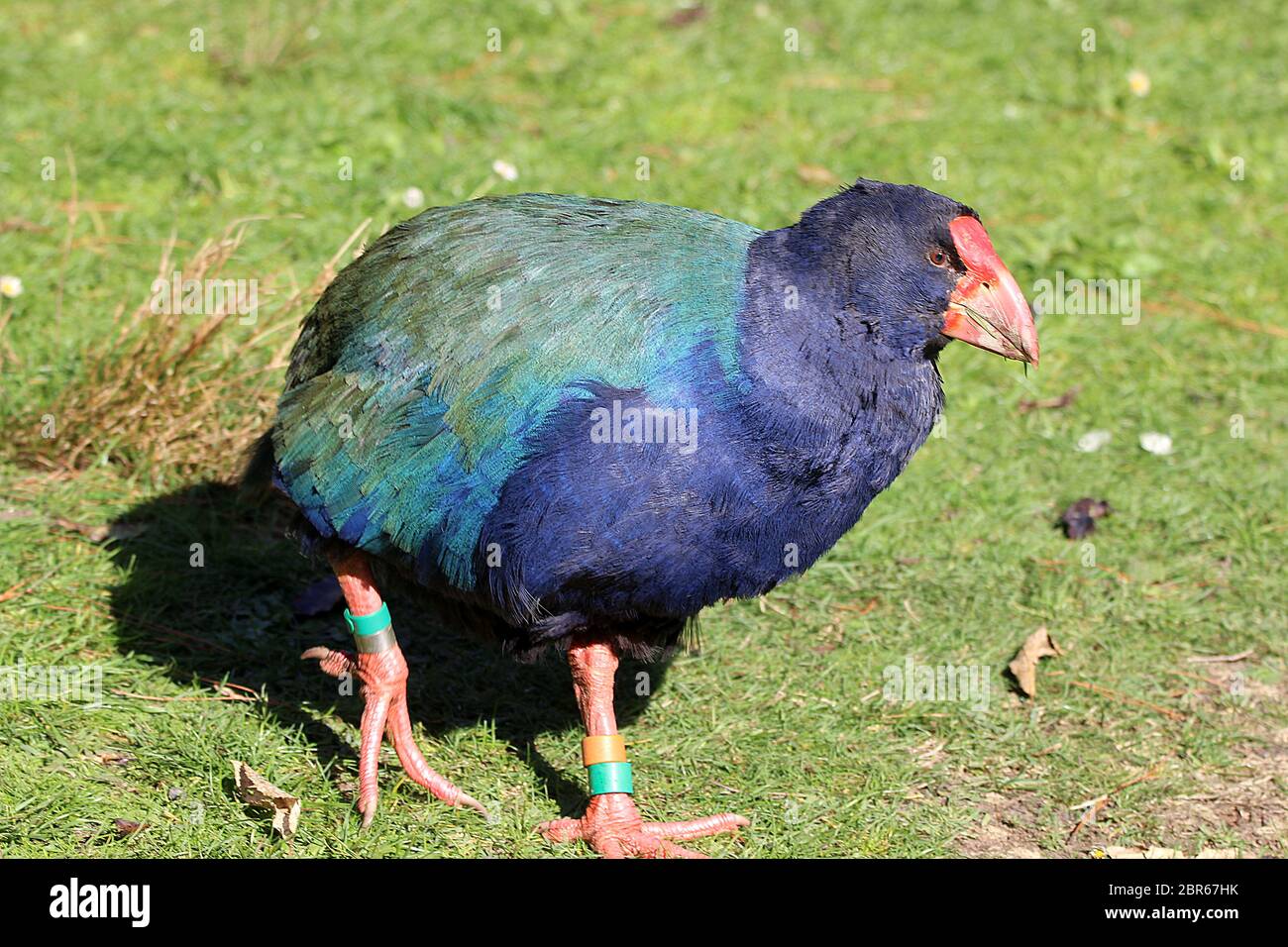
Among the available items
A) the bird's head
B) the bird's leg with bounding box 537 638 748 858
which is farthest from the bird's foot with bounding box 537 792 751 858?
the bird's head

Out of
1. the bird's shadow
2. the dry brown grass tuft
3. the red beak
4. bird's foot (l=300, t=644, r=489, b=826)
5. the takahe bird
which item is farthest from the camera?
the dry brown grass tuft

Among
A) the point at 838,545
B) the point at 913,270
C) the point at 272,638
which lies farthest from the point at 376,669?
the point at 838,545

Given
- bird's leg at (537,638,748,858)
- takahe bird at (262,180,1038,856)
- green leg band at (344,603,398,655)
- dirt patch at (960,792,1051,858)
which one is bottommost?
dirt patch at (960,792,1051,858)

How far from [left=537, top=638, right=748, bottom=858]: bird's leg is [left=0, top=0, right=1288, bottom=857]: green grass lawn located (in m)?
0.08

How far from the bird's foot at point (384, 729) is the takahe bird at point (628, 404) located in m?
0.03

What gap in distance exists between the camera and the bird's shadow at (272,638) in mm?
3768

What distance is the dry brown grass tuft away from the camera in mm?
4270

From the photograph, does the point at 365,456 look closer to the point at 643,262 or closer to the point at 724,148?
the point at 643,262

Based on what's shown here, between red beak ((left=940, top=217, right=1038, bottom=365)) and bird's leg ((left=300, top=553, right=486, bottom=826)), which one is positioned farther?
bird's leg ((left=300, top=553, right=486, bottom=826))

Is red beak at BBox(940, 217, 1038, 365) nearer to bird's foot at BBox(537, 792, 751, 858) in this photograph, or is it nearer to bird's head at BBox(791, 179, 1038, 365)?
bird's head at BBox(791, 179, 1038, 365)

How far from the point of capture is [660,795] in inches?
142

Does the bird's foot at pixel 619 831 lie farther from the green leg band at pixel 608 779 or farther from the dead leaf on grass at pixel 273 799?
the dead leaf on grass at pixel 273 799

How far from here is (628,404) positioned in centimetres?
295
